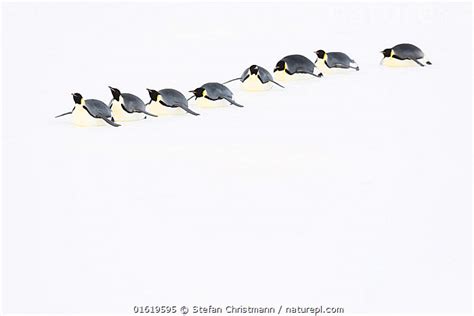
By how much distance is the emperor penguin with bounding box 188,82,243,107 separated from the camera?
317 inches

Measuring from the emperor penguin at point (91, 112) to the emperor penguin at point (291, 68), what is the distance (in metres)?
2.27

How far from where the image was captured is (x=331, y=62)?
9.62 meters

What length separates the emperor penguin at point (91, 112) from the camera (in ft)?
24.2

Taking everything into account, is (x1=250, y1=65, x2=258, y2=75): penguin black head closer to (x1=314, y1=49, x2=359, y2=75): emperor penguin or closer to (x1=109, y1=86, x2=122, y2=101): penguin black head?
(x1=314, y1=49, x2=359, y2=75): emperor penguin

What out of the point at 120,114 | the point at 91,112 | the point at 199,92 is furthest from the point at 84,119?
the point at 199,92

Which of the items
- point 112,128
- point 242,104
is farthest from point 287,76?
point 112,128

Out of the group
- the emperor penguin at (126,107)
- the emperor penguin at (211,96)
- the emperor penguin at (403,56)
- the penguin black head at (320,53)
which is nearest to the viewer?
the emperor penguin at (126,107)

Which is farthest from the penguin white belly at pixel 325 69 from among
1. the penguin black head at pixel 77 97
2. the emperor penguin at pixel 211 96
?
the penguin black head at pixel 77 97

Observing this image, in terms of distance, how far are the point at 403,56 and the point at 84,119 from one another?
3839mm

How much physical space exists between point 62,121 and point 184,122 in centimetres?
99

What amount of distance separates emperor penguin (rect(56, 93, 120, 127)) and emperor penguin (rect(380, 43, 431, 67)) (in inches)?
142

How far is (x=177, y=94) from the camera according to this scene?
7789mm

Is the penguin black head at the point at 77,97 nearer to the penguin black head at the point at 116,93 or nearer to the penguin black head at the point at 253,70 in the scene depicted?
the penguin black head at the point at 116,93

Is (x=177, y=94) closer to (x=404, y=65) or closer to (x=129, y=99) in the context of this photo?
(x=129, y=99)
